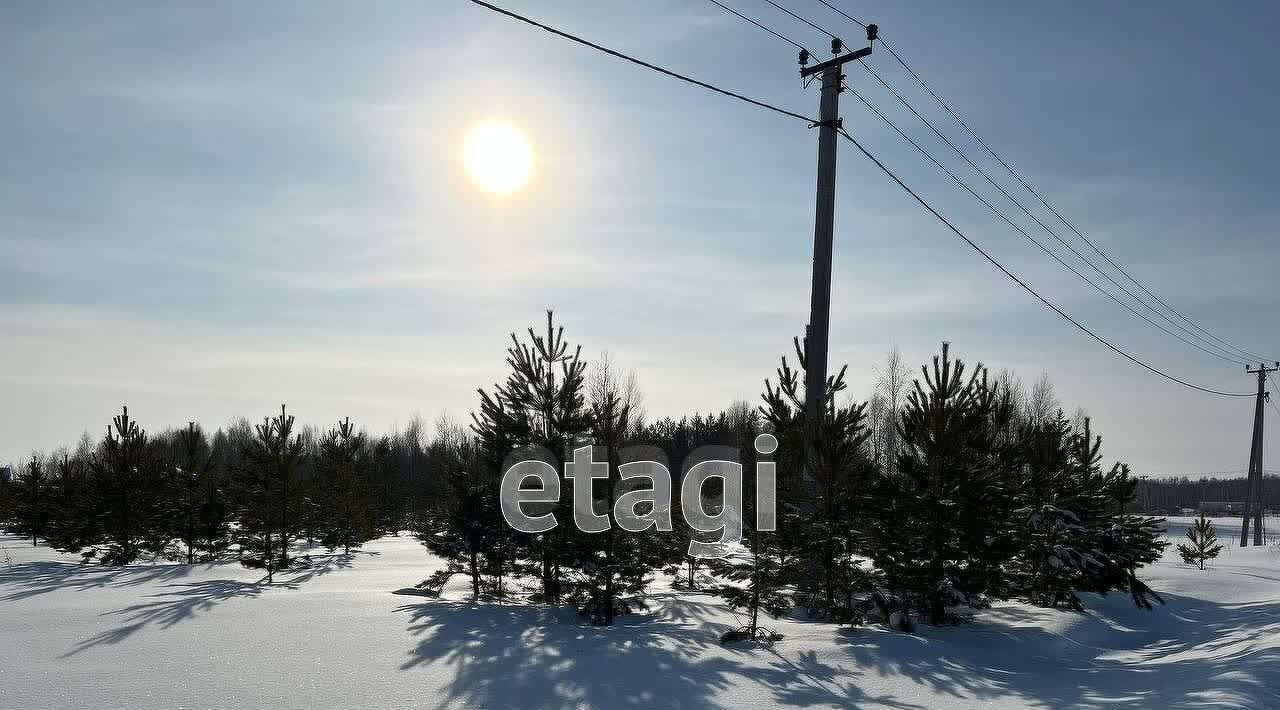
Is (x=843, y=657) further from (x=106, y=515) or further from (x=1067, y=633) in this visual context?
(x=106, y=515)

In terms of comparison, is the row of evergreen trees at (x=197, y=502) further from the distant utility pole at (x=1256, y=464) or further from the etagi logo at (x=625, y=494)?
the distant utility pole at (x=1256, y=464)

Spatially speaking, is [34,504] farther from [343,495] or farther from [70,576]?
[70,576]

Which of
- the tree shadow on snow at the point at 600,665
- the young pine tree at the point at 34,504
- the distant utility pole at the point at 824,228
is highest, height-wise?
the distant utility pole at the point at 824,228

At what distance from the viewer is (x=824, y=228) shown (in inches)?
488

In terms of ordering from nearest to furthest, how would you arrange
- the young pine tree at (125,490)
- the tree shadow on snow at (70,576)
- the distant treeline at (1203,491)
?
1. the tree shadow on snow at (70,576)
2. the young pine tree at (125,490)
3. the distant treeline at (1203,491)

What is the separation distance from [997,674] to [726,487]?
16.1 feet

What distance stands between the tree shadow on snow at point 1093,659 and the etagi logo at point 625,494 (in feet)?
8.29

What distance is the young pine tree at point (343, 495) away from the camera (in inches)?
1115

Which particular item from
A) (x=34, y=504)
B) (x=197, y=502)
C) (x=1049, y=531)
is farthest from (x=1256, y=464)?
(x=34, y=504)

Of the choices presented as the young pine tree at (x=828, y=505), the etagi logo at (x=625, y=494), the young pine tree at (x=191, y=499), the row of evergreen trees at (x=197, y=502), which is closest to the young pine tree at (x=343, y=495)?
the row of evergreen trees at (x=197, y=502)

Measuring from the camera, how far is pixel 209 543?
81.0 ft

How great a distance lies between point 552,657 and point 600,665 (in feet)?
2.33

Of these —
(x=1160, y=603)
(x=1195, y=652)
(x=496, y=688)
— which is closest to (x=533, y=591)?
(x=496, y=688)

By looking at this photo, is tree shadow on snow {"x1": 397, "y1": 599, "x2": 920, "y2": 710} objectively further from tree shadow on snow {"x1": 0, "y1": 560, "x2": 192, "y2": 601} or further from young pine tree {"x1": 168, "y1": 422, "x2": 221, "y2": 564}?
young pine tree {"x1": 168, "y1": 422, "x2": 221, "y2": 564}
